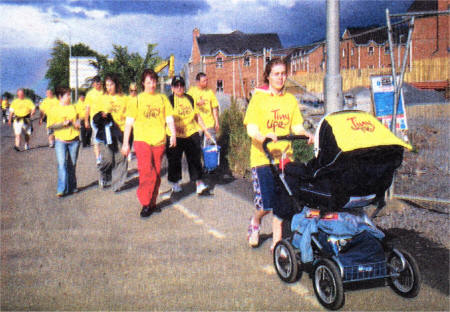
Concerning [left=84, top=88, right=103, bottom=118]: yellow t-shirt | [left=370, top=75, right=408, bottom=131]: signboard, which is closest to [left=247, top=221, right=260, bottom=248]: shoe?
[left=370, top=75, right=408, bottom=131]: signboard

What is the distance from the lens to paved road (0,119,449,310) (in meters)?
4.05

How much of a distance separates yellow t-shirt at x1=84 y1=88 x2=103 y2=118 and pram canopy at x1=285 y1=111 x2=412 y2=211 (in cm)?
644

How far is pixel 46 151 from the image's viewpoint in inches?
633

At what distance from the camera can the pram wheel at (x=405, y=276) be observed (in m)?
3.87

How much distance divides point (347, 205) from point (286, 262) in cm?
90

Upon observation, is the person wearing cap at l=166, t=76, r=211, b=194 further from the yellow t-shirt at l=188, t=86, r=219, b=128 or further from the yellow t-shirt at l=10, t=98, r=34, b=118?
the yellow t-shirt at l=10, t=98, r=34, b=118

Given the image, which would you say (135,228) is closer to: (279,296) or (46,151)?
(279,296)

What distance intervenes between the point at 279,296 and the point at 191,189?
5062 mm

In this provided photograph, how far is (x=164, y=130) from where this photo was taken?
726 cm

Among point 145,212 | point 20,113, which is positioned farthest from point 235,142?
point 20,113

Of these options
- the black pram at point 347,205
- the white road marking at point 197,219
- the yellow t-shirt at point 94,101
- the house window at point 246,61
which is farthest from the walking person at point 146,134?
the house window at point 246,61

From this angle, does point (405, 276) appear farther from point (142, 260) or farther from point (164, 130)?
point (164, 130)

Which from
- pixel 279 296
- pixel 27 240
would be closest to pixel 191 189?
pixel 27 240

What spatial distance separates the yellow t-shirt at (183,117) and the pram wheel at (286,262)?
418 cm
